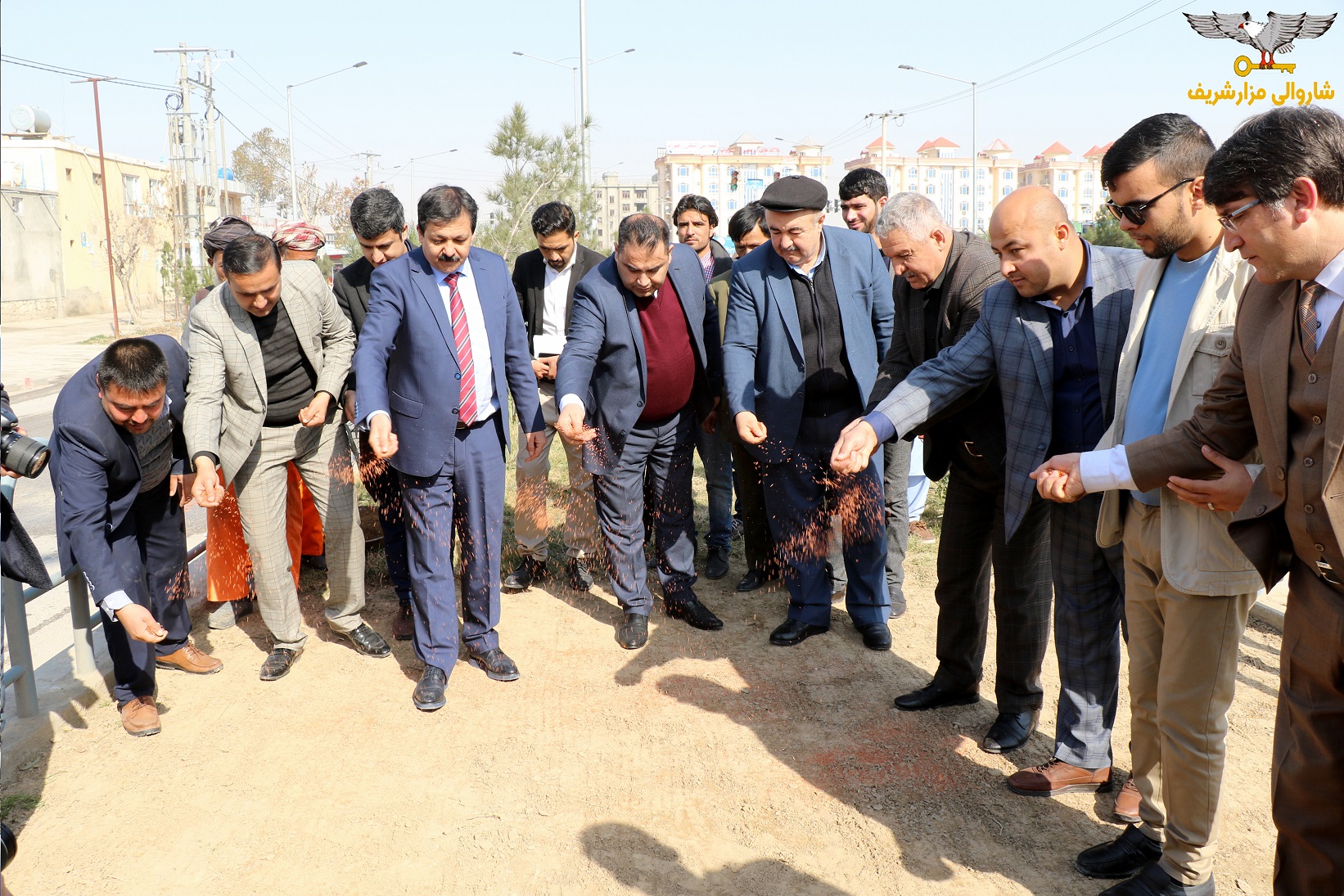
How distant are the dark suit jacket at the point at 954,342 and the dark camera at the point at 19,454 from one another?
3.08 m

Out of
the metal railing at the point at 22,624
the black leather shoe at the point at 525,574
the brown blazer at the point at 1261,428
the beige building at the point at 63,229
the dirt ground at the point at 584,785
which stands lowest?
the dirt ground at the point at 584,785

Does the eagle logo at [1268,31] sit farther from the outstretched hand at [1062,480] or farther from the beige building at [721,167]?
the beige building at [721,167]

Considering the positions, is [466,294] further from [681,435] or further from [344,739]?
[344,739]

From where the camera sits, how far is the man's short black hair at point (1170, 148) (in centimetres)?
265

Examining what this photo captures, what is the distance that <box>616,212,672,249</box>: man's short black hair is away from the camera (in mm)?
4547

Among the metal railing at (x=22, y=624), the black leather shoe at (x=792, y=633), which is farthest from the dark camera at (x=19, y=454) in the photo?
the black leather shoe at (x=792, y=633)

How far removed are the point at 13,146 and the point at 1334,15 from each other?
130 feet

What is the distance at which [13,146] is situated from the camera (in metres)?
35.1

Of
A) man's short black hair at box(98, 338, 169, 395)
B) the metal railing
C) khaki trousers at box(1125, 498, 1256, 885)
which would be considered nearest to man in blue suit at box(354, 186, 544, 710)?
man's short black hair at box(98, 338, 169, 395)

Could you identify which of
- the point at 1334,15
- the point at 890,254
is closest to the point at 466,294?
the point at 890,254

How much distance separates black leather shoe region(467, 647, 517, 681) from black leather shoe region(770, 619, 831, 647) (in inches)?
49.5

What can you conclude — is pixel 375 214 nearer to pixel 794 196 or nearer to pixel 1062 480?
pixel 794 196

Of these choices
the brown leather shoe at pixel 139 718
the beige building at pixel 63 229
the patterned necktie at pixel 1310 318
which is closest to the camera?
the patterned necktie at pixel 1310 318

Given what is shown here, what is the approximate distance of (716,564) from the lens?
19.3 feet
